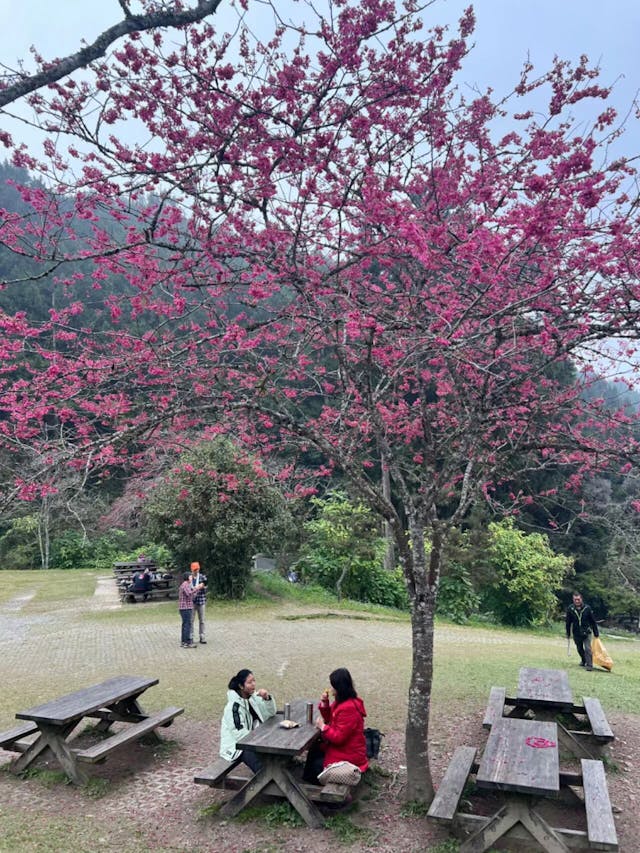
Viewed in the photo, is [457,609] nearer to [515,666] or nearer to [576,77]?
[515,666]

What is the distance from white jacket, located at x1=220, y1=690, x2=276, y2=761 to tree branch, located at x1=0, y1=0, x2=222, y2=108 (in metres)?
4.93

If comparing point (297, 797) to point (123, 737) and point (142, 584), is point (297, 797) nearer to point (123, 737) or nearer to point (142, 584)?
point (123, 737)

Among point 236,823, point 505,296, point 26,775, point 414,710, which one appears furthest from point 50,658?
point 505,296

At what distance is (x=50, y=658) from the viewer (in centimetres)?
1055

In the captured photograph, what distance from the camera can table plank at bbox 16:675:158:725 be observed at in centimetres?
529

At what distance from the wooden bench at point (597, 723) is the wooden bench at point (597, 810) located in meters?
1.05

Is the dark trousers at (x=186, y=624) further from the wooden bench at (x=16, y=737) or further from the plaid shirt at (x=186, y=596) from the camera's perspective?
the wooden bench at (x=16, y=737)

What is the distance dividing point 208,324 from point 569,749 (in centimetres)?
539

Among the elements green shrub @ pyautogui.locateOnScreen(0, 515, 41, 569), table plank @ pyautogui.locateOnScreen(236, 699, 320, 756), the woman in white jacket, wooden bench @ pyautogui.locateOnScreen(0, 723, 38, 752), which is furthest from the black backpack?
green shrub @ pyautogui.locateOnScreen(0, 515, 41, 569)

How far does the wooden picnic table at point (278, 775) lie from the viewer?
14.8 ft

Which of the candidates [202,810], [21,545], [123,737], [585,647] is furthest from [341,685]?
[21,545]

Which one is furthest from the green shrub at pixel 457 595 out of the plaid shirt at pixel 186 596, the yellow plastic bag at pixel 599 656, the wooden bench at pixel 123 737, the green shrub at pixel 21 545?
the green shrub at pixel 21 545

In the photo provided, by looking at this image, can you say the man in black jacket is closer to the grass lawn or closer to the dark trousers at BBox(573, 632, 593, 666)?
the dark trousers at BBox(573, 632, 593, 666)

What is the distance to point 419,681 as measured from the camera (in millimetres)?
4844
